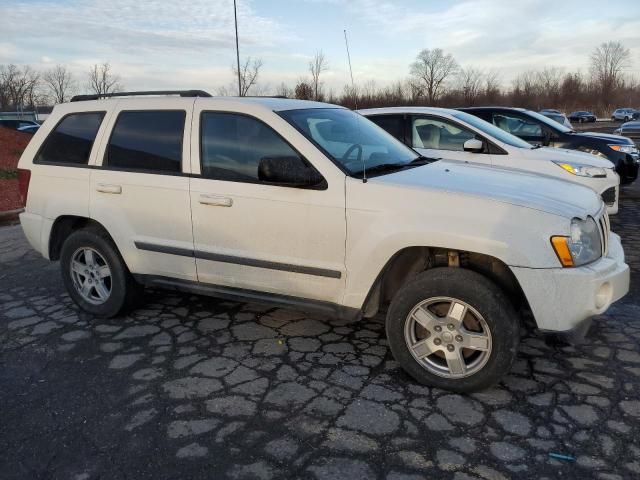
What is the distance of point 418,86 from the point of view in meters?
70.5

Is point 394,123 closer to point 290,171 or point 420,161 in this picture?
point 420,161

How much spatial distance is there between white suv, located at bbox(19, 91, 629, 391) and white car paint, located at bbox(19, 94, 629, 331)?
0.01m

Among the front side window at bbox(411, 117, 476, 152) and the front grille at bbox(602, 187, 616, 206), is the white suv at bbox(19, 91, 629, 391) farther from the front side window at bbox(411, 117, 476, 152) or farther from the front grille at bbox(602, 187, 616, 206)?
the front grille at bbox(602, 187, 616, 206)

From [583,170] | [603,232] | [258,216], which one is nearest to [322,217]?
[258,216]

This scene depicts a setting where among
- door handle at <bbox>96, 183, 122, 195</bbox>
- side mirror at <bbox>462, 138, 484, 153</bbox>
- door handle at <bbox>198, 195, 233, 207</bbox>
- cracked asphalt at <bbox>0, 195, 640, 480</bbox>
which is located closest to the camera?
cracked asphalt at <bbox>0, 195, 640, 480</bbox>

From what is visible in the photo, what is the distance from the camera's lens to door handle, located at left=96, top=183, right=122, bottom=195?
4164mm

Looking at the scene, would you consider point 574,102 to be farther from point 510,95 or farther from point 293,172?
point 293,172

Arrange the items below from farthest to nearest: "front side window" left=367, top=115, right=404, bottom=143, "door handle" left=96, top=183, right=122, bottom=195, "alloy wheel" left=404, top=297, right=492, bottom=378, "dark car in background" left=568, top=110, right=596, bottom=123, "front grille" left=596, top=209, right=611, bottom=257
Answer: "dark car in background" left=568, top=110, right=596, bottom=123, "front side window" left=367, top=115, right=404, bottom=143, "door handle" left=96, top=183, right=122, bottom=195, "front grille" left=596, top=209, right=611, bottom=257, "alloy wheel" left=404, top=297, right=492, bottom=378

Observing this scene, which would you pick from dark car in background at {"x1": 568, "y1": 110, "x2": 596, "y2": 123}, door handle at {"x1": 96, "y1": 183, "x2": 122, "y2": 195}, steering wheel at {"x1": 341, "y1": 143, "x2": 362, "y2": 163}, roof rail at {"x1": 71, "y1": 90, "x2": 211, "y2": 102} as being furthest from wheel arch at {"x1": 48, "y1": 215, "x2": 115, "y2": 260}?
dark car in background at {"x1": 568, "y1": 110, "x2": 596, "y2": 123}

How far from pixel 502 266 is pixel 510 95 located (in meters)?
81.4

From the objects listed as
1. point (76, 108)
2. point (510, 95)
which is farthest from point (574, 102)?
point (76, 108)

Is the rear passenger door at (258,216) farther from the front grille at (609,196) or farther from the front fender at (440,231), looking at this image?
the front grille at (609,196)

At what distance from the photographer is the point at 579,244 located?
299 centimetres

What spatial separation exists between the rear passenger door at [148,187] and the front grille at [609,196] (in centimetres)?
549
